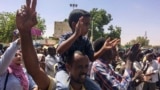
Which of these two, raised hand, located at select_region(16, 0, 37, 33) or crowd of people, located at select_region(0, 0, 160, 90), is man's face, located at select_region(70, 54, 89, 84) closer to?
crowd of people, located at select_region(0, 0, 160, 90)

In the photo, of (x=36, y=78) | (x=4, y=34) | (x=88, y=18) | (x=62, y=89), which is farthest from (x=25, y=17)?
(x=4, y=34)

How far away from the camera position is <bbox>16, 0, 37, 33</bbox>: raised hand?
2324 millimetres

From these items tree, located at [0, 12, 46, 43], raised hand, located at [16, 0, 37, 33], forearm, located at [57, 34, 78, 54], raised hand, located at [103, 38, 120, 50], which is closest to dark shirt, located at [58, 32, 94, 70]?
forearm, located at [57, 34, 78, 54]

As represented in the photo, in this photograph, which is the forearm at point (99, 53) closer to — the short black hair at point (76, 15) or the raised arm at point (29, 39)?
the short black hair at point (76, 15)

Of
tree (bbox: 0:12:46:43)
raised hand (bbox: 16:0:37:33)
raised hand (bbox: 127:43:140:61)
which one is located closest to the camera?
raised hand (bbox: 16:0:37:33)

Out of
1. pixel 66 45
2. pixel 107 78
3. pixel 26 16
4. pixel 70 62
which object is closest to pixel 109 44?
pixel 107 78

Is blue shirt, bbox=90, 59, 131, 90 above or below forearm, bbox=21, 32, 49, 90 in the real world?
below

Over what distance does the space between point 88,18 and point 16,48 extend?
0.88 meters

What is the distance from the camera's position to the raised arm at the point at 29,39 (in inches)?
91.7

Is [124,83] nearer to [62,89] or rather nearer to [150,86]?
[62,89]

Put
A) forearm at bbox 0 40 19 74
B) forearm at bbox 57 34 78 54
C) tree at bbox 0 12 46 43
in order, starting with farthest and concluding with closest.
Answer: tree at bbox 0 12 46 43 < forearm at bbox 0 40 19 74 < forearm at bbox 57 34 78 54

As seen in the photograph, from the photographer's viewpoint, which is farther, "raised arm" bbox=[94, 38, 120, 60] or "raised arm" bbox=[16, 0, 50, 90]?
"raised arm" bbox=[94, 38, 120, 60]

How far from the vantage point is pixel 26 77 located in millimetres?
4285

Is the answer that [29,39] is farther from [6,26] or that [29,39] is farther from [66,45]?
[6,26]
